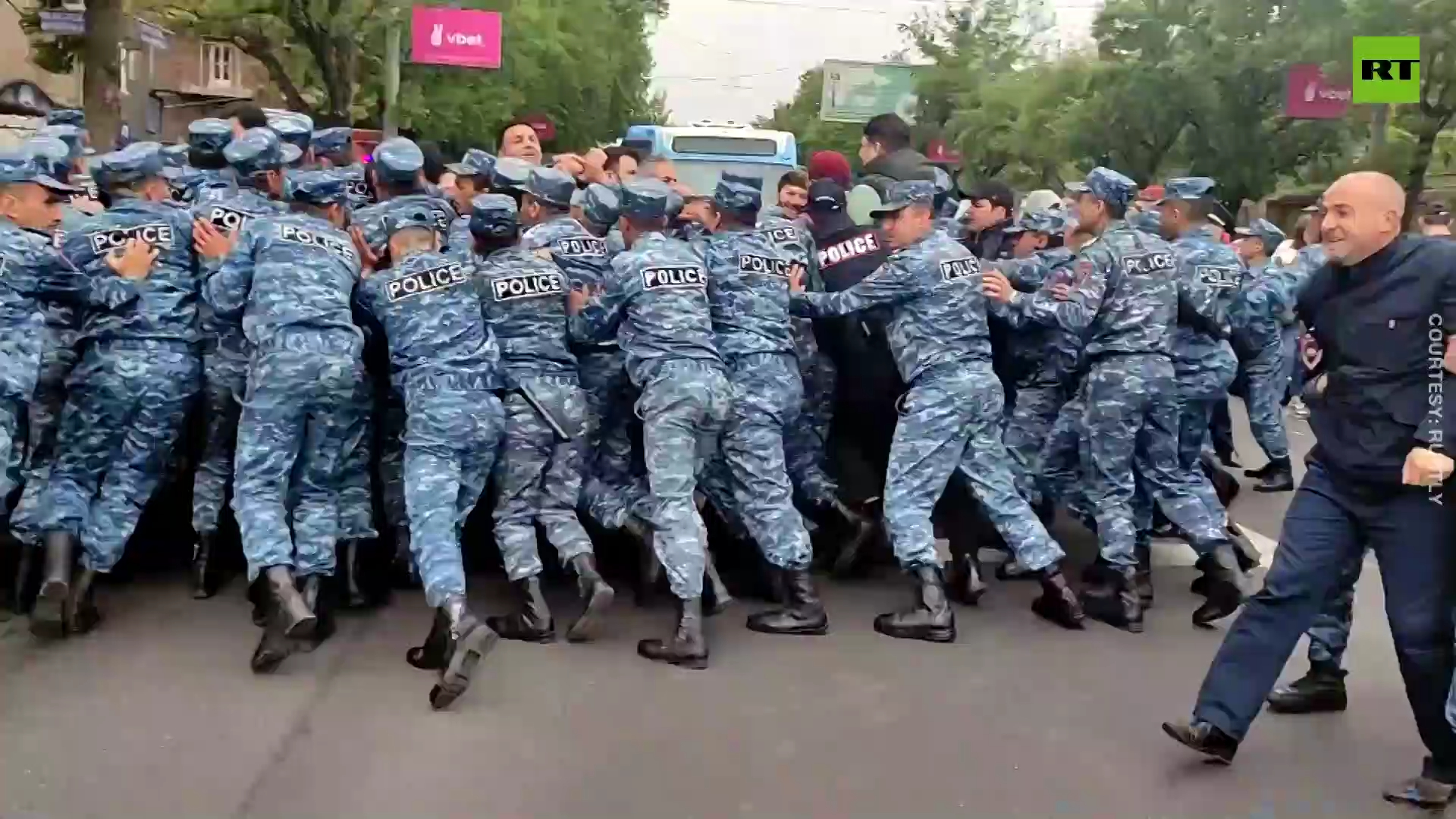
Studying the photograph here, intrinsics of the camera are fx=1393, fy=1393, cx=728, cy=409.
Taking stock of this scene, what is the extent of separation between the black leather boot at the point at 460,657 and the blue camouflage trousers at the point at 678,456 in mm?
982

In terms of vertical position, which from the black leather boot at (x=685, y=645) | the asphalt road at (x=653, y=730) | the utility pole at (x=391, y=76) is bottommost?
the asphalt road at (x=653, y=730)

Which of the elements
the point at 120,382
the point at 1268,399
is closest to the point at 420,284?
the point at 120,382

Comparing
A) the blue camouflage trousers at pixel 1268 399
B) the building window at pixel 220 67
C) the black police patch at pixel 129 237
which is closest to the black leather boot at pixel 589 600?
the black police patch at pixel 129 237

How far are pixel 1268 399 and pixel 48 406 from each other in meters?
7.82

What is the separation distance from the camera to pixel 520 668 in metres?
5.67

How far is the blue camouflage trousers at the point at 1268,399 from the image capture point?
988cm

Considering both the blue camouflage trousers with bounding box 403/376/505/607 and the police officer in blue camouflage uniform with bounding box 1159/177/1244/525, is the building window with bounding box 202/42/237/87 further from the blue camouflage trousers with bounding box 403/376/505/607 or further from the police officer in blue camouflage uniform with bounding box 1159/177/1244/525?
the blue camouflage trousers with bounding box 403/376/505/607

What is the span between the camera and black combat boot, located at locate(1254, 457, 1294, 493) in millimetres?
10305

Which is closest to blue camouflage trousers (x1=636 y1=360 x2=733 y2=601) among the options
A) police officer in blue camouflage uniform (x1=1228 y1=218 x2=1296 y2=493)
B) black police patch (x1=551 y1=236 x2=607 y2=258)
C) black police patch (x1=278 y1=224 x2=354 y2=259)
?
black police patch (x1=551 y1=236 x2=607 y2=258)

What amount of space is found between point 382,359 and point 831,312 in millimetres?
2068

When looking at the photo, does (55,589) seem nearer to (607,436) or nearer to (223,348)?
(223,348)

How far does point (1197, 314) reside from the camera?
22.7 feet

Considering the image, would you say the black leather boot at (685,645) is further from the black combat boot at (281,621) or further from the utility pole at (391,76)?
the utility pole at (391,76)

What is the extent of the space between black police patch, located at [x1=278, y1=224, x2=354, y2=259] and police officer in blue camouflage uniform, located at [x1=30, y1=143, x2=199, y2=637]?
0.74 m
